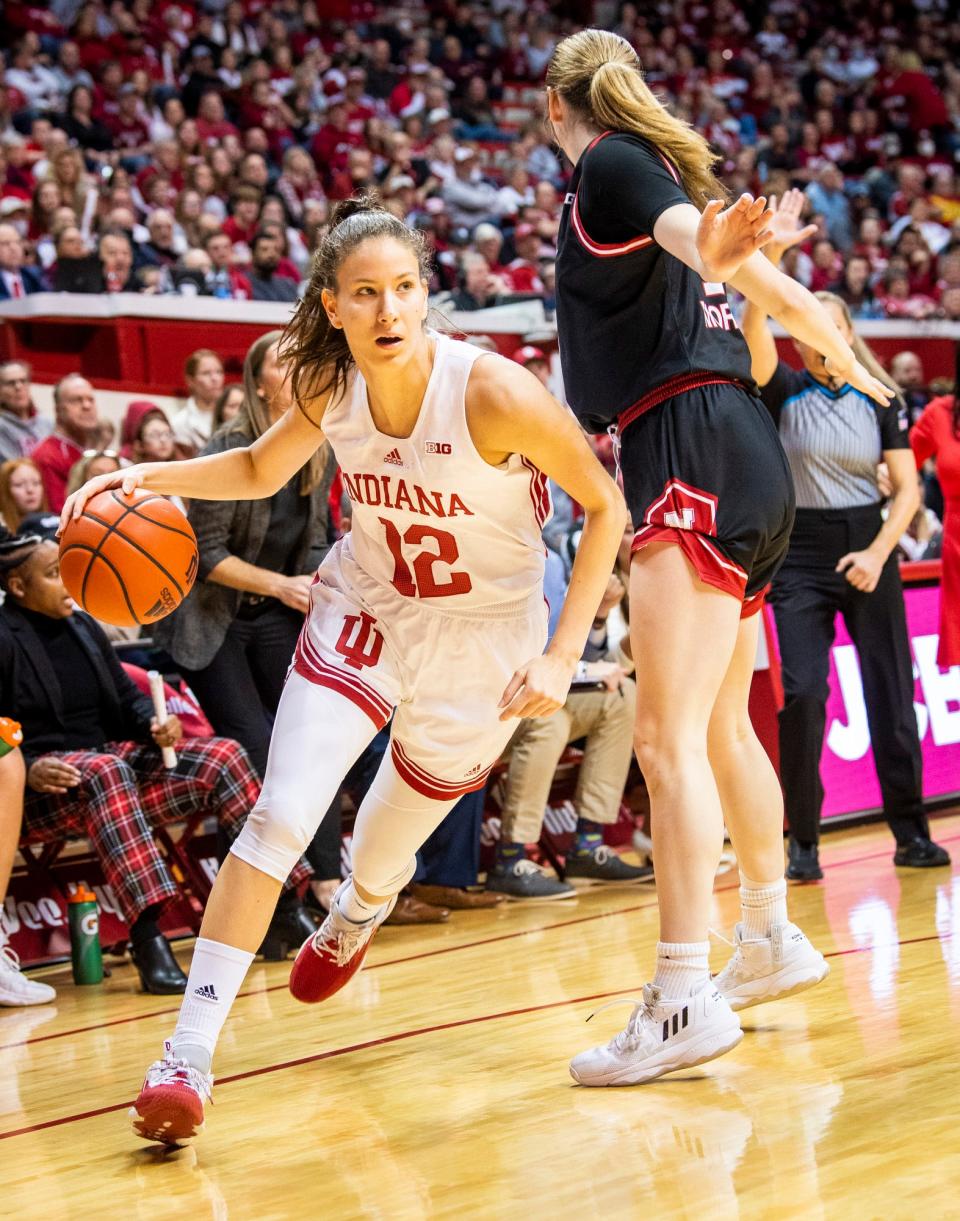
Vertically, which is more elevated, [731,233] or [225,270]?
[731,233]

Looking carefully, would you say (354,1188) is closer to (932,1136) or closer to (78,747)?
(932,1136)

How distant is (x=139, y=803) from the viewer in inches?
213

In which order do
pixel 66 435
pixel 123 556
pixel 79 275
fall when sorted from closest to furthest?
1. pixel 123 556
2. pixel 66 435
3. pixel 79 275

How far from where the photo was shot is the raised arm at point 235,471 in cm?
367

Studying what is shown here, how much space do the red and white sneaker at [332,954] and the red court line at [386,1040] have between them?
6.6 inches

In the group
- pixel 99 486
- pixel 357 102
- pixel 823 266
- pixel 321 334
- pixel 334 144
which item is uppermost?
pixel 357 102

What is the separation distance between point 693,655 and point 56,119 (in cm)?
1162

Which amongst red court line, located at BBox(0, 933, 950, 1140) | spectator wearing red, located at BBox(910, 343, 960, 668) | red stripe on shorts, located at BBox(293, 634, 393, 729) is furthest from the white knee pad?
spectator wearing red, located at BBox(910, 343, 960, 668)

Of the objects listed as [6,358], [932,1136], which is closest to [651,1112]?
[932,1136]

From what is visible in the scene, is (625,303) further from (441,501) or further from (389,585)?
(389,585)

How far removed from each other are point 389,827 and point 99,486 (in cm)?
106

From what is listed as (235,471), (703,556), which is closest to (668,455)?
(703,556)

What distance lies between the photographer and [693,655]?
339cm

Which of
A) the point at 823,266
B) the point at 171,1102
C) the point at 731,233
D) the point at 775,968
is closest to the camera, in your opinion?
the point at 731,233
